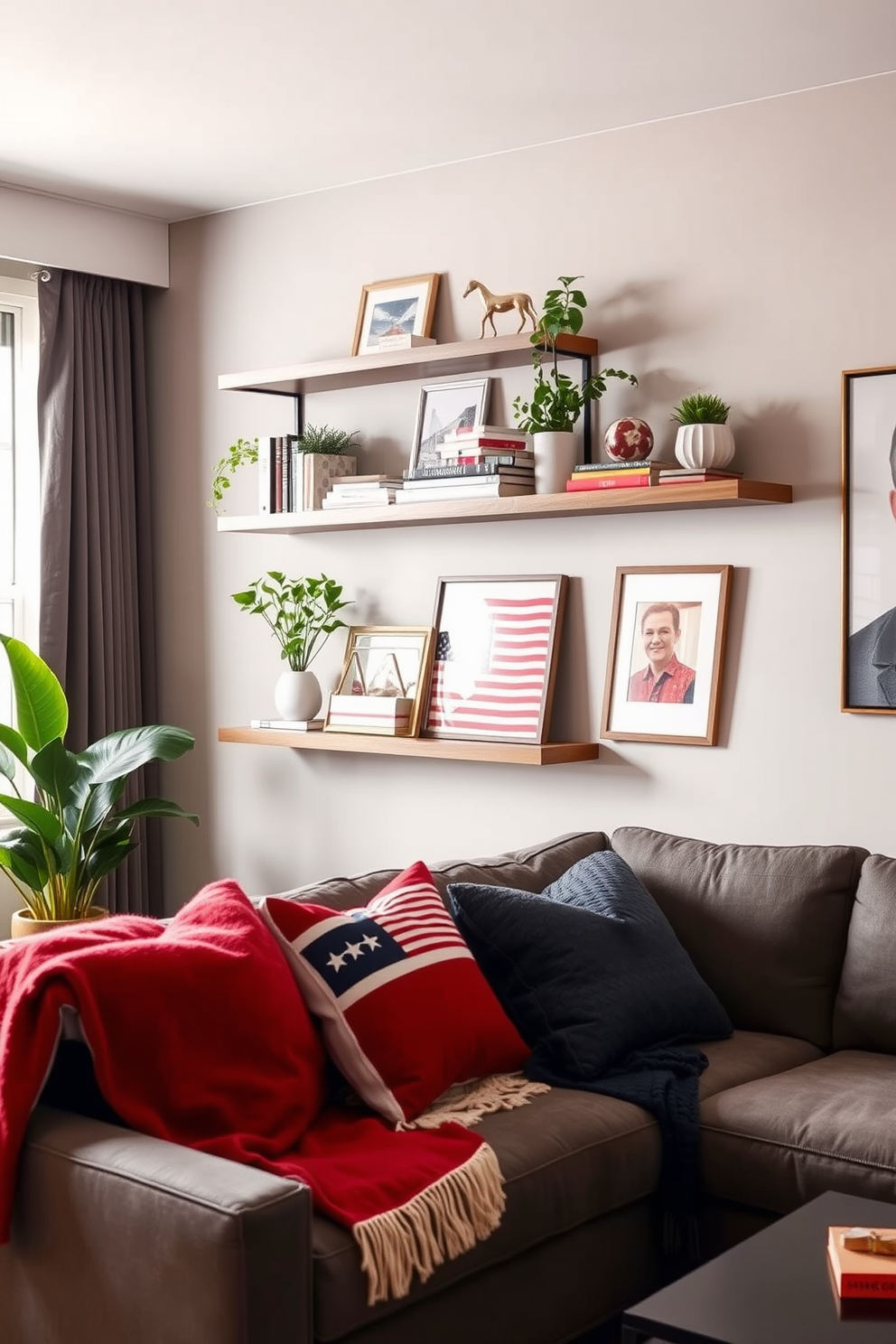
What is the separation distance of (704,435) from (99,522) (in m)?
2.15

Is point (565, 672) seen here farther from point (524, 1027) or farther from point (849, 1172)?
point (849, 1172)

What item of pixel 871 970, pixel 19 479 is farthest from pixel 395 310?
pixel 871 970

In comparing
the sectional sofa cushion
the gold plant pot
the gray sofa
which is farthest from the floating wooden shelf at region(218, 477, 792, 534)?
the sectional sofa cushion

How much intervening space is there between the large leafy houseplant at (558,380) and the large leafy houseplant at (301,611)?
86 cm

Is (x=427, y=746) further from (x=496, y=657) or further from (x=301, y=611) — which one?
(x=301, y=611)

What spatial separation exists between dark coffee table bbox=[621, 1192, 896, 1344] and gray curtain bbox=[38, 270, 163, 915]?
124 inches

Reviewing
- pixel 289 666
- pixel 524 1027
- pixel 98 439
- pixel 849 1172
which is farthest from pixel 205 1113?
pixel 98 439

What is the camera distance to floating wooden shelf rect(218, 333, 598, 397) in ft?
12.7

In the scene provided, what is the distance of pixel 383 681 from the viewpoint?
14.3ft

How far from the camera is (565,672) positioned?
4047 millimetres

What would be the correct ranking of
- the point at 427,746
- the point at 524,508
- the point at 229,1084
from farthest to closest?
the point at 427,746
the point at 524,508
the point at 229,1084

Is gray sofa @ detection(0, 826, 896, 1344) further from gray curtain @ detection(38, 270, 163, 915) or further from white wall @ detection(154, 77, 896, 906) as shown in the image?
gray curtain @ detection(38, 270, 163, 915)

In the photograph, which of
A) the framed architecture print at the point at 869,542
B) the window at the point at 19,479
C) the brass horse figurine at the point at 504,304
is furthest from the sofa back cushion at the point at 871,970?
the window at the point at 19,479

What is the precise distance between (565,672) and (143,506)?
1.73 metres
